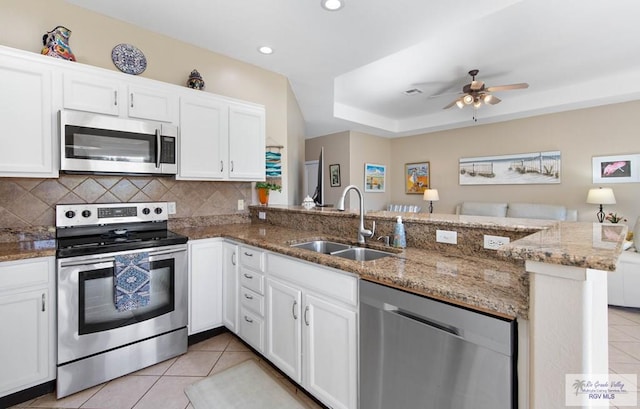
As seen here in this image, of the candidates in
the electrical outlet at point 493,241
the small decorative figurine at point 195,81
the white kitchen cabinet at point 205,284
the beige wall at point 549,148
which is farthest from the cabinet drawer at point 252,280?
the beige wall at point 549,148

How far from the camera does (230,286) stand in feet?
7.96

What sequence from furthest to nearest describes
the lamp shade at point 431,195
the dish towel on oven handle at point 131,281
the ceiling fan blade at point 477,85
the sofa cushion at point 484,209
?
the lamp shade at point 431,195 < the sofa cushion at point 484,209 < the ceiling fan blade at point 477,85 < the dish towel on oven handle at point 131,281

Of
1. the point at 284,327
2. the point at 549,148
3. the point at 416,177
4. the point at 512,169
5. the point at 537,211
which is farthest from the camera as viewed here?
the point at 416,177

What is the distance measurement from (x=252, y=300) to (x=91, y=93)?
6.29 ft

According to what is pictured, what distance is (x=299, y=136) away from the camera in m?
4.68

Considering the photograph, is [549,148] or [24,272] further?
[549,148]

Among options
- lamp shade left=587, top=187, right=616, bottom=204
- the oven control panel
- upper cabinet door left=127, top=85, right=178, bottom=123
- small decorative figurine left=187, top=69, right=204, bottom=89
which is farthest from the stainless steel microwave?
lamp shade left=587, top=187, right=616, bottom=204

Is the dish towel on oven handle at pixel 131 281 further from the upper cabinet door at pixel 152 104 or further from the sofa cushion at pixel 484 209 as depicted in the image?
the sofa cushion at pixel 484 209

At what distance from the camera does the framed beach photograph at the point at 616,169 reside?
4109mm

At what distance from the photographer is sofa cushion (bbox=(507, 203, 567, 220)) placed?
14.7 feet

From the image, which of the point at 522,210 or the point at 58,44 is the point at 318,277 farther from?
the point at 522,210

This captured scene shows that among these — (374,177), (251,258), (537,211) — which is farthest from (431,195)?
(251,258)

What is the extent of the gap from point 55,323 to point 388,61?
3893mm

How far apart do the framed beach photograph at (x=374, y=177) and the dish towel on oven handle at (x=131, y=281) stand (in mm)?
4825
